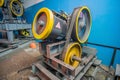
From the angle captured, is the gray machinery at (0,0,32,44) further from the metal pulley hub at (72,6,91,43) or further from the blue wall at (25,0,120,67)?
the metal pulley hub at (72,6,91,43)

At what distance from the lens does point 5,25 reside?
2963 mm

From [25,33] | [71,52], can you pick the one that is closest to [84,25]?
[71,52]

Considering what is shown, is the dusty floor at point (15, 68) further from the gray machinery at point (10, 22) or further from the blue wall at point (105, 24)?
the blue wall at point (105, 24)

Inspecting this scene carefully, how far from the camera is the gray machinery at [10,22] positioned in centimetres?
304

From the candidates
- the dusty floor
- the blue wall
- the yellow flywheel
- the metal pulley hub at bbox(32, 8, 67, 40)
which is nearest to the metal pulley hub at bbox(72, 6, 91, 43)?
the yellow flywheel

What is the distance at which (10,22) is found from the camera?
10.6 feet

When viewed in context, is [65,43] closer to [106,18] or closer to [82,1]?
[106,18]

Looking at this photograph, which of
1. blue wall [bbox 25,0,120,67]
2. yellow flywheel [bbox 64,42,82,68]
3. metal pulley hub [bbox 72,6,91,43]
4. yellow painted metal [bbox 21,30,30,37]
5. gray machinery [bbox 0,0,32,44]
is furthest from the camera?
yellow painted metal [bbox 21,30,30,37]

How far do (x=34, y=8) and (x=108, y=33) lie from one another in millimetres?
3304

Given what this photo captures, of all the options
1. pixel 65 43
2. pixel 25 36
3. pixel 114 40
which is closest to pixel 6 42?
pixel 25 36

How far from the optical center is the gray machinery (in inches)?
120

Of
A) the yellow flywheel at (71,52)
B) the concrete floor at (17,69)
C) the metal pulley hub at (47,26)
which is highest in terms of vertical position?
the metal pulley hub at (47,26)

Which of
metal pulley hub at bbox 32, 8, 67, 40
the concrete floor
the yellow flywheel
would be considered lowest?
the concrete floor

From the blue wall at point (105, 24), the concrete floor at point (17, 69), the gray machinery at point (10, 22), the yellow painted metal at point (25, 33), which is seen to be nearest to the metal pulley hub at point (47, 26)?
the concrete floor at point (17, 69)
